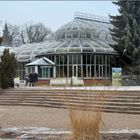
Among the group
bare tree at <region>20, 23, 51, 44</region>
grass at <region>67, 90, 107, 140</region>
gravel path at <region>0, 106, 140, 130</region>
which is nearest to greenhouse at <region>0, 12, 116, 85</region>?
bare tree at <region>20, 23, 51, 44</region>

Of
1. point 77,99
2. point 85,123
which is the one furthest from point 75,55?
point 85,123

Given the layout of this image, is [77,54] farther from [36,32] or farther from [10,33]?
[10,33]

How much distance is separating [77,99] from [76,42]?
38.6 metres

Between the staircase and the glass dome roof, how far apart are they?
76.8 ft

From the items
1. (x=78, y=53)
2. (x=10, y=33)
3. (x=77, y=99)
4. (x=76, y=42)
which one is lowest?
(x=77, y=99)

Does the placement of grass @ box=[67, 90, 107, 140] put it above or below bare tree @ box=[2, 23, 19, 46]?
below

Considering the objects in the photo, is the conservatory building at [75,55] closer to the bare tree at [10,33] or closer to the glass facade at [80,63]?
the glass facade at [80,63]

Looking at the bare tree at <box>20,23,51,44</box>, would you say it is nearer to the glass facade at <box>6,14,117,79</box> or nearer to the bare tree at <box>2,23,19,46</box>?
the bare tree at <box>2,23,19,46</box>

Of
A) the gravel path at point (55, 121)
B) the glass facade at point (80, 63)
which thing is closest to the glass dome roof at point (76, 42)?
the glass facade at point (80, 63)

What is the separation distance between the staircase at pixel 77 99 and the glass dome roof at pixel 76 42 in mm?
23411

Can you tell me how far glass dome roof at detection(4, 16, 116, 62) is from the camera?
181 feet

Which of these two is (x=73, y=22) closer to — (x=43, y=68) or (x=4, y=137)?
(x=43, y=68)

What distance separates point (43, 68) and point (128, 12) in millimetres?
14172

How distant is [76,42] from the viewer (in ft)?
185
